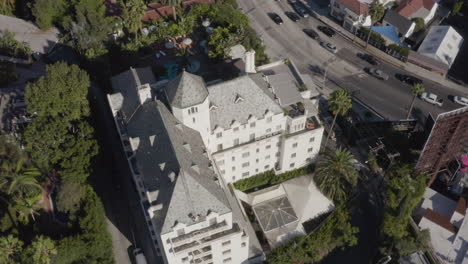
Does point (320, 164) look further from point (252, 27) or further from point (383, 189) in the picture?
point (252, 27)

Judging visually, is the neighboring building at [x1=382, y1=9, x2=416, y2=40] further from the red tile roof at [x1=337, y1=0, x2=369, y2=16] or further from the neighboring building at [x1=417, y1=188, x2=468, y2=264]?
the neighboring building at [x1=417, y1=188, x2=468, y2=264]

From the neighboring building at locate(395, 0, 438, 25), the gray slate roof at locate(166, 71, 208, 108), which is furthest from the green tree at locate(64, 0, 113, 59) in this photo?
the neighboring building at locate(395, 0, 438, 25)

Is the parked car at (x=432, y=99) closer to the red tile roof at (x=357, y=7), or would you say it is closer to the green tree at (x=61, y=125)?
the red tile roof at (x=357, y=7)

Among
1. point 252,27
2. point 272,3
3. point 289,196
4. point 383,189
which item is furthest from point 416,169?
point 272,3

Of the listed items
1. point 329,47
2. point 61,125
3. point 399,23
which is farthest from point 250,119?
point 399,23

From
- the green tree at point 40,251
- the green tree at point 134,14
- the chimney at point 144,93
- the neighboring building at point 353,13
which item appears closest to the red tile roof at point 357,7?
the neighboring building at point 353,13

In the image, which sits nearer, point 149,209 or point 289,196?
point 149,209

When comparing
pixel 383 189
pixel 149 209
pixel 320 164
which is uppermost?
pixel 149 209
